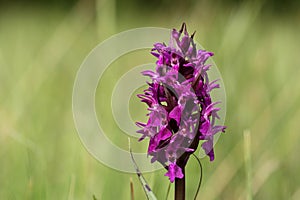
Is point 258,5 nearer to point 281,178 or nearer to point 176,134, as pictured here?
point 281,178

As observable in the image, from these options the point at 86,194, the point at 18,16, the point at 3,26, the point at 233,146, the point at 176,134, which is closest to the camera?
the point at 176,134

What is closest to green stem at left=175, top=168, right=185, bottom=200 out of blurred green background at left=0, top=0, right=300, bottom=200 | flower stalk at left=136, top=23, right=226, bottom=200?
flower stalk at left=136, top=23, right=226, bottom=200

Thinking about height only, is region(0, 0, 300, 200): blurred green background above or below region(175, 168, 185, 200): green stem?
above

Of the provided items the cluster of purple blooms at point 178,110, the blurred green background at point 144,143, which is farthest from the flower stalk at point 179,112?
the blurred green background at point 144,143

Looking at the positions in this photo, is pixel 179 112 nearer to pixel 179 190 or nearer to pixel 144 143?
pixel 179 190

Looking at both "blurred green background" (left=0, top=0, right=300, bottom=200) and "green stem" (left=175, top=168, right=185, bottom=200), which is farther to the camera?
"blurred green background" (left=0, top=0, right=300, bottom=200)

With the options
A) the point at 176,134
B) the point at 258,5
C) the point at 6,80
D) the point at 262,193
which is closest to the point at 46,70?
the point at 6,80

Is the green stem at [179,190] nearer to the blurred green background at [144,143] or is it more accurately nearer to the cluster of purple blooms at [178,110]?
the cluster of purple blooms at [178,110]

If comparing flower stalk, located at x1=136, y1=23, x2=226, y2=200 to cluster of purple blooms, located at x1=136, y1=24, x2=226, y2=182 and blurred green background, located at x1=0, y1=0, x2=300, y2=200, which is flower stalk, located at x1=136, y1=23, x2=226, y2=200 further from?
blurred green background, located at x1=0, y1=0, x2=300, y2=200
